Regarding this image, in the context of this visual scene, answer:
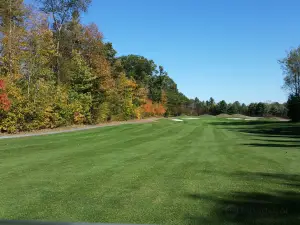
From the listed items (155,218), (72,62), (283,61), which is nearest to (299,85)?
(283,61)

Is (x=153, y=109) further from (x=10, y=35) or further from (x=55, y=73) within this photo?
(x=10, y=35)

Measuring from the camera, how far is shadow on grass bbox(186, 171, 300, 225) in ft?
12.8

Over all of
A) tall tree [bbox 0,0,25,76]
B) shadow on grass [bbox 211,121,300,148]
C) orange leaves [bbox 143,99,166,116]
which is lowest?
shadow on grass [bbox 211,121,300,148]

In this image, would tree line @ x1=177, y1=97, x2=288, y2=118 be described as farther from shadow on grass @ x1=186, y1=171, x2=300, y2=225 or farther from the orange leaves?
shadow on grass @ x1=186, y1=171, x2=300, y2=225

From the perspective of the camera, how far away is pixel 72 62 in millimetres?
30656

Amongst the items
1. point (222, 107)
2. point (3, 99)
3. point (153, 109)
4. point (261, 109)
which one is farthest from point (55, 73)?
point (222, 107)

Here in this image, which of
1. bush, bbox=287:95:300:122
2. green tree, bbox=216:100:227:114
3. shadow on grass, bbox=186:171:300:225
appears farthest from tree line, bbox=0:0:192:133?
green tree, bbox=216:100:227:114

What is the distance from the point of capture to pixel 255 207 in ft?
14.5

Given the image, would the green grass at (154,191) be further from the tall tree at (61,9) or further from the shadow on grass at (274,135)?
the tall tree at (61,9)

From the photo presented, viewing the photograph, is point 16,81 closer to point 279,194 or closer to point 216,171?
point 216,171

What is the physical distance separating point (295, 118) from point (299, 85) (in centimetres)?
1209

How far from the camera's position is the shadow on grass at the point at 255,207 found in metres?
3.89

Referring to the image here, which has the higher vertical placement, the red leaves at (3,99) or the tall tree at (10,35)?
the tall tree at (10,35)

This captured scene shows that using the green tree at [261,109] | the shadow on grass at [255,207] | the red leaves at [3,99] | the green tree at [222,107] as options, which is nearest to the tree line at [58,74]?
the red leaves at [3,99]
